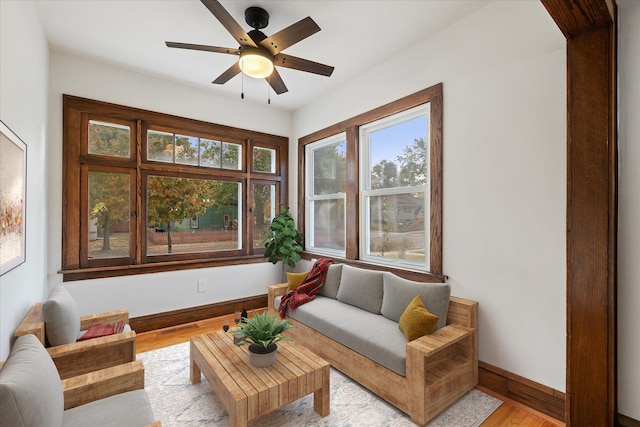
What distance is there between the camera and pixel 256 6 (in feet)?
7.83

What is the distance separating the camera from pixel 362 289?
301 centimetres

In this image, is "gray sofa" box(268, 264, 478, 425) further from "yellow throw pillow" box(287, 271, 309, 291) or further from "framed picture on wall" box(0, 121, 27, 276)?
"framed picture on wall" box(0, 121, 27, 276)

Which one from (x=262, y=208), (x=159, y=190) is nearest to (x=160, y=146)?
(x=159, y=190)

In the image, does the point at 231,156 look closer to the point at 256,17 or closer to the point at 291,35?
the point at 256,17

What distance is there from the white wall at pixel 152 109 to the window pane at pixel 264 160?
306 millimetres

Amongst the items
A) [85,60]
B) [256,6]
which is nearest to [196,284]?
[85,60]

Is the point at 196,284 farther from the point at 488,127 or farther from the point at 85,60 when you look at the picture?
the point at 488,127

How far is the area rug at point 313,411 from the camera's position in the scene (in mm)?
1983

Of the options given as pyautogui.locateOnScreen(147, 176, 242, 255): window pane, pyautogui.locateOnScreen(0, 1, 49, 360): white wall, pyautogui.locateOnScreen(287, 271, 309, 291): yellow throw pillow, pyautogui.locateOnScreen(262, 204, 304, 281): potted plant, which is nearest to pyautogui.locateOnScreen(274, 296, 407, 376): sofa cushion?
pyautogui.locateOnScreen(287, 271, 309, 291): yellow throw pillow

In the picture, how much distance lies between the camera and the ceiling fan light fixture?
2.34 m

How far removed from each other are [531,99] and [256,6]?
218cm

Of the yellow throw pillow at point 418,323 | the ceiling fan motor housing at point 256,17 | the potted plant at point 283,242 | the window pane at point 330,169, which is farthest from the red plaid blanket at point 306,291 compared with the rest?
the ceiling fan motor housing at point 256,17

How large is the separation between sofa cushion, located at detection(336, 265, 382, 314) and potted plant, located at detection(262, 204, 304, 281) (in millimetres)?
1192

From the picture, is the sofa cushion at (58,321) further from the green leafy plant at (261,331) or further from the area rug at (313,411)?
the green leafy plant at (261,331)
